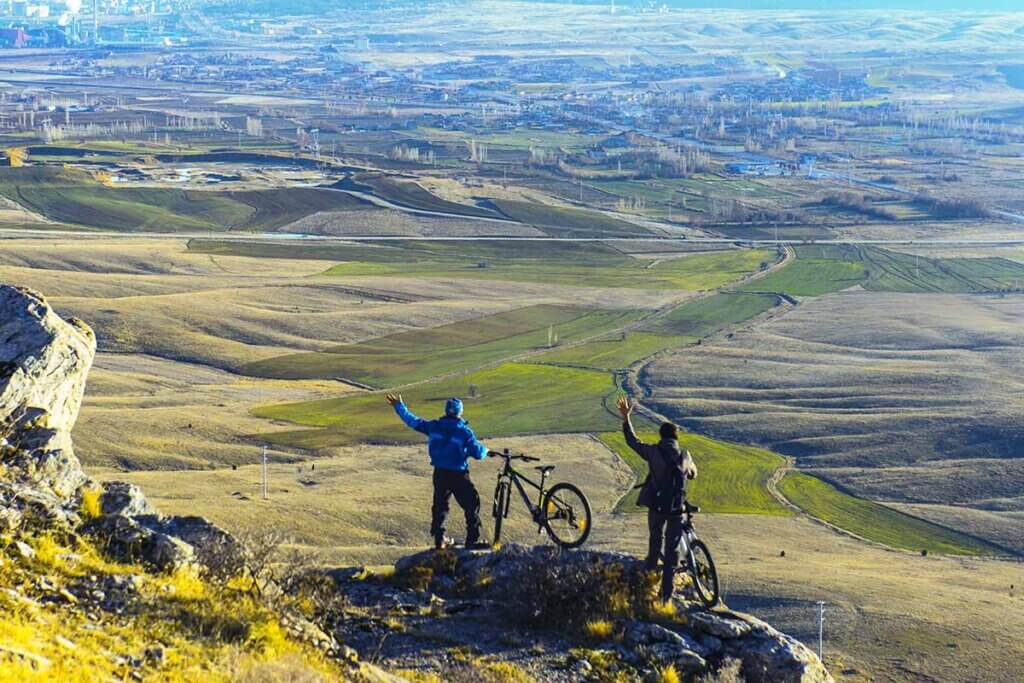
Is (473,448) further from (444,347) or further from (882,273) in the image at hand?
(882,273)

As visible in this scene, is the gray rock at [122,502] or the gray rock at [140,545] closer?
the gray rock at [140,545]

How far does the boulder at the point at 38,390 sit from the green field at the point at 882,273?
252 ft

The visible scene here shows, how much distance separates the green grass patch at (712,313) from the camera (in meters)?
78.6

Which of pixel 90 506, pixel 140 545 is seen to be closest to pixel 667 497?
pixel 140 545

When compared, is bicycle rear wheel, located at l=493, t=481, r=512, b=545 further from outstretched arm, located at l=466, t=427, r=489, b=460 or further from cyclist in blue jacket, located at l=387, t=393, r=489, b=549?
outstretched arm, located at l=466, t=427, r=489, b=460

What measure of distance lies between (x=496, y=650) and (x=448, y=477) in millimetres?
2766

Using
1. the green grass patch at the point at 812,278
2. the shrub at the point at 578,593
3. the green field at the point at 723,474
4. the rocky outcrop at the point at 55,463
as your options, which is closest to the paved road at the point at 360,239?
the green grass patch at the point at 812,278

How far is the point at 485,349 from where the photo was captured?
238 feet

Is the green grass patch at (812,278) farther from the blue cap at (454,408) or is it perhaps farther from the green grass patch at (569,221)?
the blue cap at (454,408)

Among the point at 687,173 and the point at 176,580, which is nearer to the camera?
the point at 176,580

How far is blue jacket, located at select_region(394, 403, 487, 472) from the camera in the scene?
15.9 metres

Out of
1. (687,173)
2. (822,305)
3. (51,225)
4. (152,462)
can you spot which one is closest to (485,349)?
(822,305)

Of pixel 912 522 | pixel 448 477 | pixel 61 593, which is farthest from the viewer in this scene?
pixel 912 522

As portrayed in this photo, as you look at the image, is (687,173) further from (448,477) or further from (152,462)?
(448,477)
